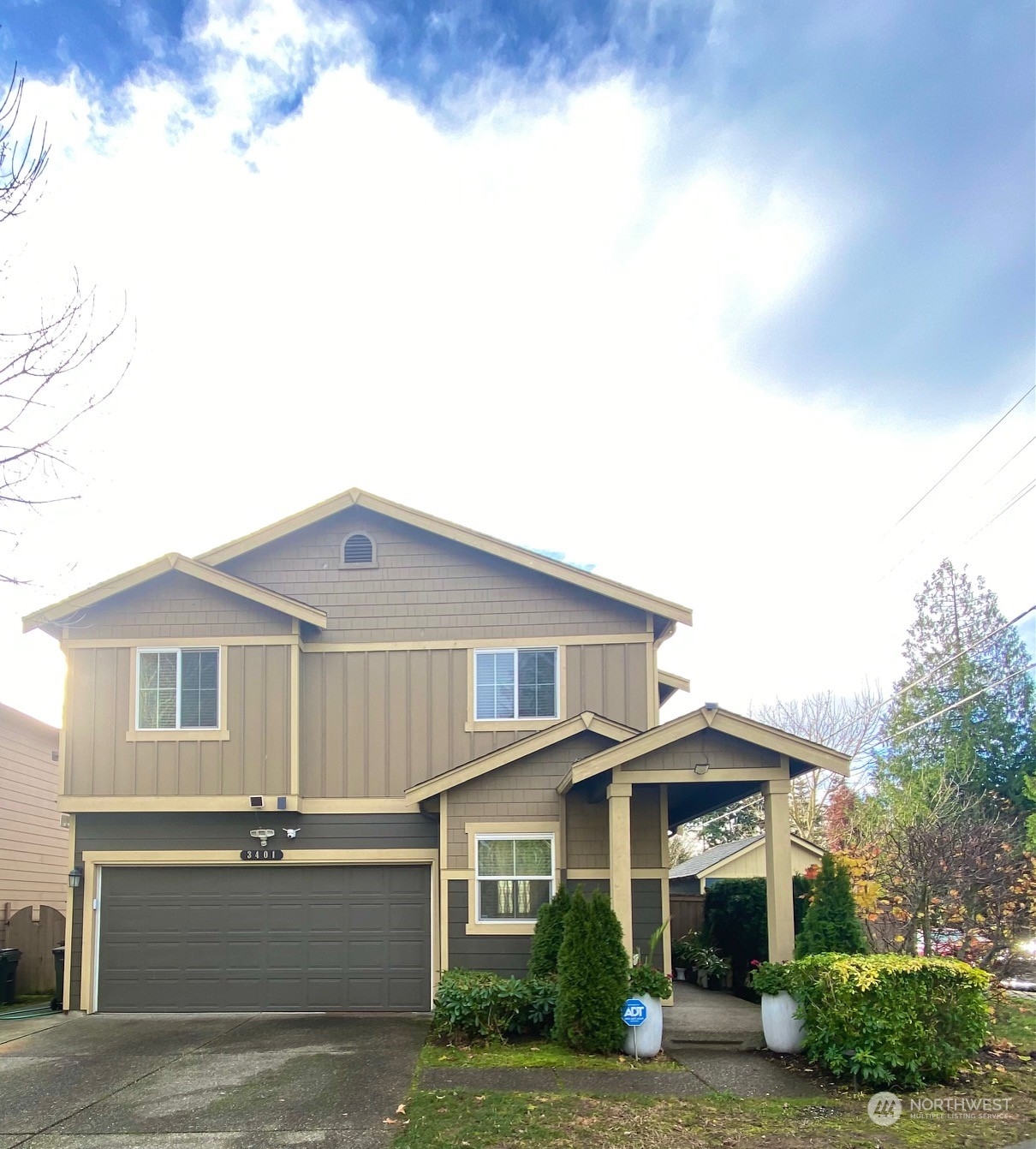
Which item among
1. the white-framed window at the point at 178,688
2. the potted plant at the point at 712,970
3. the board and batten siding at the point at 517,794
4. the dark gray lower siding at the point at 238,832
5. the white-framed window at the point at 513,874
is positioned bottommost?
the potted plant at the point at 712,970

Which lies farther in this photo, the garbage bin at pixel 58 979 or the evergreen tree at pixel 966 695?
the evergreen tree at pixel 966 695

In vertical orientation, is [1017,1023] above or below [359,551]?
below

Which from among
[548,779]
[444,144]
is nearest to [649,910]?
[548,779]

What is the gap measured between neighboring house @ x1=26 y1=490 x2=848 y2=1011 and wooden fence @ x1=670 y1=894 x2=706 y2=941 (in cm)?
445

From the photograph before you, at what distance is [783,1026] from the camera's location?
Result: 10094mm

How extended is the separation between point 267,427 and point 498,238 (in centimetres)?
390

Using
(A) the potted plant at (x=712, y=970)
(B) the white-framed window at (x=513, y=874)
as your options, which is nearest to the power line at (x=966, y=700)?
(A) the potted plant at (x=712, y=970)

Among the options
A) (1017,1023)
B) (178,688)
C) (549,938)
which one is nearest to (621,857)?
(549,938)

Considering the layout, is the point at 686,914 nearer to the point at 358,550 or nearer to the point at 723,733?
the point at 723,733

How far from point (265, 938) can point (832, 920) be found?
771cm

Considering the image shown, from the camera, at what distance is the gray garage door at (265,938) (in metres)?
13.8

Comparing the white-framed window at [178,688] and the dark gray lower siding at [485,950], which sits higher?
the white-framed window at [178,688]

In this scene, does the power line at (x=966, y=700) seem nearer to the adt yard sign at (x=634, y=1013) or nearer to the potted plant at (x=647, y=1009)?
the potted plant at (x=647, y=1009)

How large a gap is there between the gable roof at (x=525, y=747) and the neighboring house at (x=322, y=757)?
24 centimetres
